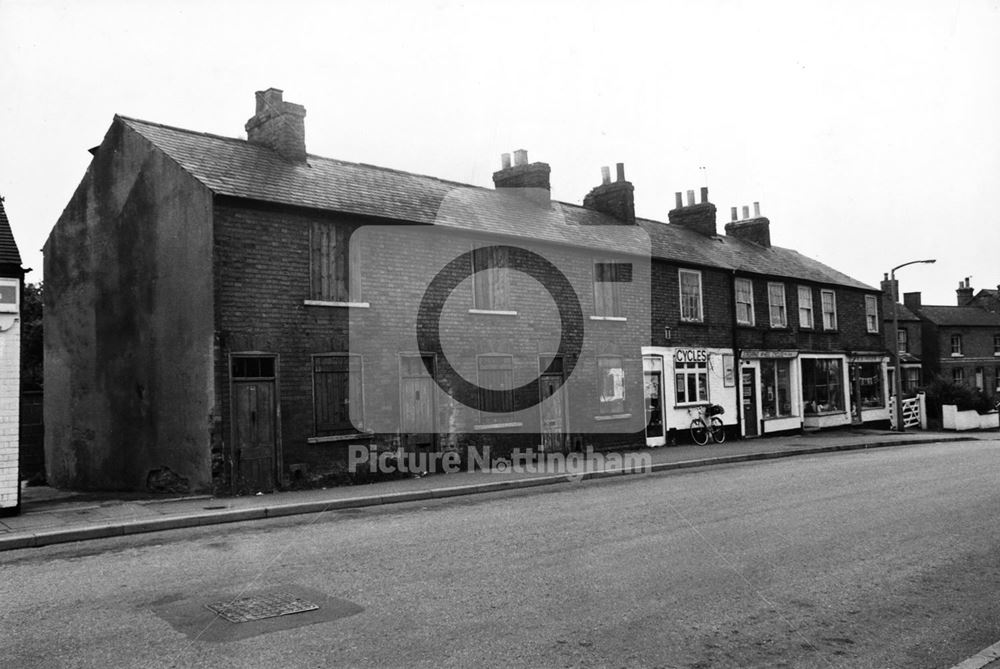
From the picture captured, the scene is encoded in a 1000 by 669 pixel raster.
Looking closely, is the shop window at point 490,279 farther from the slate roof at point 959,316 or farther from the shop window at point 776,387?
the slate roof at point 959,316

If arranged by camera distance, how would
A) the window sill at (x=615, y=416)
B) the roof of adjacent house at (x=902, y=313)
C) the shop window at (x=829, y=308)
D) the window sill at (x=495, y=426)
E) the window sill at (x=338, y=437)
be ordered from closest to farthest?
the window sill at (x=338, y=437) → the window sill at (x=495, y=426) → the window sill at (x=615, y=416) → the shop window at (x=829, y=308) → the roof of adjacent house at (x=902, y=313)

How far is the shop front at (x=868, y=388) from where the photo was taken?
1214 inches

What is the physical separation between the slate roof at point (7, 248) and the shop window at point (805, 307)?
24554mm

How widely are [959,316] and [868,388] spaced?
2727 centimetres

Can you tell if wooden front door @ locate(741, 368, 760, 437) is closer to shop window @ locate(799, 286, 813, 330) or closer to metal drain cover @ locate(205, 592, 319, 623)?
shop window @ locate(799, 286, 813, 330)

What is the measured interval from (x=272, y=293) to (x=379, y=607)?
31.5ft

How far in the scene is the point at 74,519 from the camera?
36.9ft

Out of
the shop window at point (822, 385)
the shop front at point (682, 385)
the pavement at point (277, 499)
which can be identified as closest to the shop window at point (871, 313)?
the shop window at point (822, 385)

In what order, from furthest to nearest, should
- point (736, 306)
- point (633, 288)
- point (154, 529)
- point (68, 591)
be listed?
1. point (736, 306)
2. point (633, 288)
3. point (154, 529)
4. point (68, 591)

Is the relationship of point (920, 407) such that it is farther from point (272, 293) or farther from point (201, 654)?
point (201, 654)

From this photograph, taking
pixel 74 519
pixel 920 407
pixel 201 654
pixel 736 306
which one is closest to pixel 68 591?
pixel 201 654

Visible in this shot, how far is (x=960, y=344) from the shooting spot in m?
52.6

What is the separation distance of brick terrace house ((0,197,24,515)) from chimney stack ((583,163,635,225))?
16931 millimetres

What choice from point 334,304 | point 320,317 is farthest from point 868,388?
point 320,317
